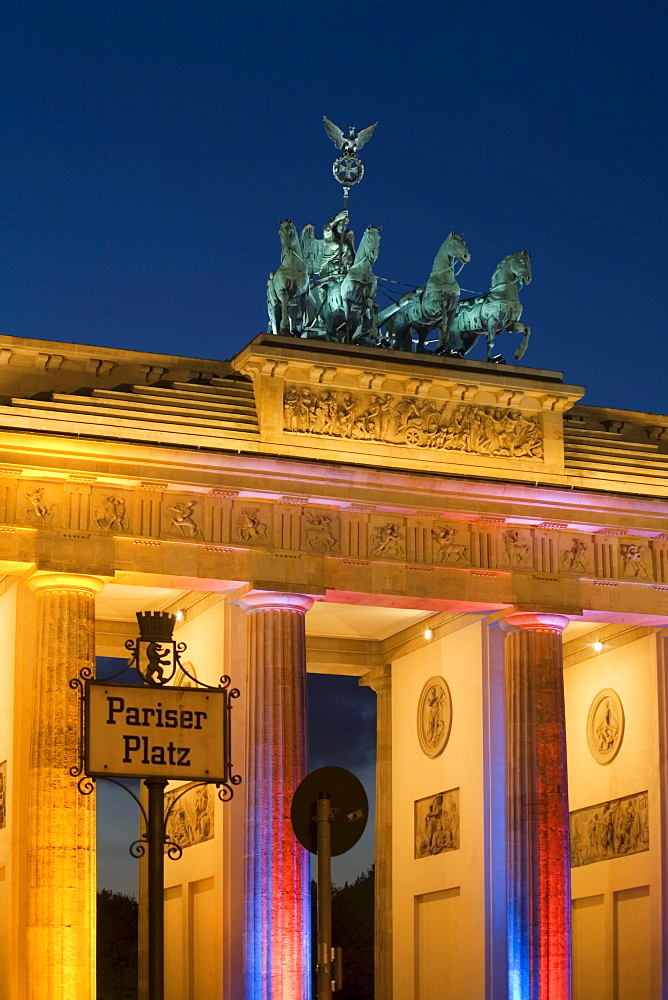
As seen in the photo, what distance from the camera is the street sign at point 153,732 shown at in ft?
38.2

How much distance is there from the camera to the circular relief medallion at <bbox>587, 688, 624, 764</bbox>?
41.6 m

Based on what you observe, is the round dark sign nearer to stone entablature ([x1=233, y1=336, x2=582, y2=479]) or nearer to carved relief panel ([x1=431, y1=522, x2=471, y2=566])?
stone entablature ([x1=233, y1=336, x2=582, y2=479])

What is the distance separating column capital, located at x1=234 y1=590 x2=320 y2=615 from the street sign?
23.3 meters

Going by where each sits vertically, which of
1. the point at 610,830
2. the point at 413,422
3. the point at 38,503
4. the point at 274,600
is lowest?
the point at 610,830

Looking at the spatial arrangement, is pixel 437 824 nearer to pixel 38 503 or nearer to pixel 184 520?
pixel 184 520

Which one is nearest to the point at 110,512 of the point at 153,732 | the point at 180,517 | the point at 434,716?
the point at 180,517

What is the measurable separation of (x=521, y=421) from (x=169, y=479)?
8.46 meters

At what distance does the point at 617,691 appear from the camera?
137 feet

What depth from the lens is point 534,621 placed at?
123ft

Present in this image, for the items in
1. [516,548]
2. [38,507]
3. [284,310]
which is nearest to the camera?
[38,507]

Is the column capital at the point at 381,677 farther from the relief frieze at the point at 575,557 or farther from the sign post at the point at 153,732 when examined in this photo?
the sign post at the point at 153,732

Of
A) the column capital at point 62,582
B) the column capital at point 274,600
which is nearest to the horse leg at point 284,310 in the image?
the column capital at point 274,600

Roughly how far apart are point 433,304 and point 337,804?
2685cm

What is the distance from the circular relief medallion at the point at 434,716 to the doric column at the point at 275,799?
20.2 ft
